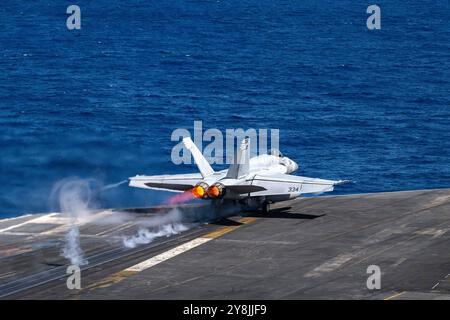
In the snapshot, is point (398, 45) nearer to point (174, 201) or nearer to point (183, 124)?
point (183, 124)

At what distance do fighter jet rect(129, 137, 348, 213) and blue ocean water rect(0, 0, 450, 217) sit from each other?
2012 cm

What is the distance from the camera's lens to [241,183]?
250 feet

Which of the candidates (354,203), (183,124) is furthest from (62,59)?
(354,203)

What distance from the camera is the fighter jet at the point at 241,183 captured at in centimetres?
7412

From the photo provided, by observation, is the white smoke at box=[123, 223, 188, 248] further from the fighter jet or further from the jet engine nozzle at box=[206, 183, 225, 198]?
the jet engine nozzle at box=[206, 183, 225, 198]

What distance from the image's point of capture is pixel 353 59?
17988 centimetres

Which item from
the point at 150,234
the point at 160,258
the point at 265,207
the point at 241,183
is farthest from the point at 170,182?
the point at 160,258

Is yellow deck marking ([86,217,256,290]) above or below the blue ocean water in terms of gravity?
below

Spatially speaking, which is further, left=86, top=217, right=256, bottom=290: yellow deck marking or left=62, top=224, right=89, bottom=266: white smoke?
left=62, top=224, right=89, bottom=266: white smoke

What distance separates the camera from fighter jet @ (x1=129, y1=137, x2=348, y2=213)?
243 ft

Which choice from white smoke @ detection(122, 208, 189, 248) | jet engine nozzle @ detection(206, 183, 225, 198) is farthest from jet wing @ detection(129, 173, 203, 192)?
jet engine nozzle @ detection(206, 183, 225, 198)

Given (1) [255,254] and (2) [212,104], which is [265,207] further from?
(2) [212,104]
